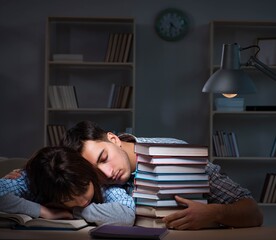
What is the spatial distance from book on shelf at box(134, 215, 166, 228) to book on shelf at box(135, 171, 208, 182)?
0.11 m

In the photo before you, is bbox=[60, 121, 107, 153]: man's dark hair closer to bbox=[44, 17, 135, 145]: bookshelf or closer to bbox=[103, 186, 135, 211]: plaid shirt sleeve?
bbox=[103, 186, 135, 211]: plaid shirt sleeve

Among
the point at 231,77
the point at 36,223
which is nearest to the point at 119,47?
the point at 231,77

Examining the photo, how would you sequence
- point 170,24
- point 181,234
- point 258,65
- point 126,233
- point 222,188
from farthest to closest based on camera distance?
point 170,24 → point 258,65 → point 222,188 → point 181,234 → point 126,233

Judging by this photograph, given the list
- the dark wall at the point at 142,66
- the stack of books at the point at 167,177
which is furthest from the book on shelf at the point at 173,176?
the dark wall at the point at 142,66

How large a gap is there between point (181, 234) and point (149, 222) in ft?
0.58

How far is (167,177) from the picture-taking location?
59.5 inches

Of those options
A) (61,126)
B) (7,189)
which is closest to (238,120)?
(61,126)

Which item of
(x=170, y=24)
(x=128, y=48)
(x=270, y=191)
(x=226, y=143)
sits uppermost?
(x=170, y=24)

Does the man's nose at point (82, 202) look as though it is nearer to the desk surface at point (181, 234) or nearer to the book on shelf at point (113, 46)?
the desk surface at point (181, 234)

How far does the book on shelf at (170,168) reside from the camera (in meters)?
1.51

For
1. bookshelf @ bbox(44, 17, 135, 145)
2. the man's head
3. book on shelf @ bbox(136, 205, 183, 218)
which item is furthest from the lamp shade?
bookshelf @ bbox(44, 17, 135, 145)

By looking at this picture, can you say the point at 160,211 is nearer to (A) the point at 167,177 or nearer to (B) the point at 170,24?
(A) the point at 167,177

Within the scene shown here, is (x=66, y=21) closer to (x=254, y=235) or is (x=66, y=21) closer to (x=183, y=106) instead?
(x=183, y=106)

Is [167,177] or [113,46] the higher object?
[113,46]
